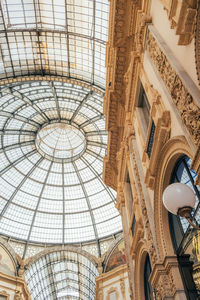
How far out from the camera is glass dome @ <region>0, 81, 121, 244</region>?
27906 mm

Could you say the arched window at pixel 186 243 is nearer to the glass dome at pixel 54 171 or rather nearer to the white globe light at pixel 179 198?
the white globe light at pixel 179 198

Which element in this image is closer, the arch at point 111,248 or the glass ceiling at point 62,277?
the arch at point 111,248

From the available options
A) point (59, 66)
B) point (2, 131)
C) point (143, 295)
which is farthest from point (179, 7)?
point (2, 131)

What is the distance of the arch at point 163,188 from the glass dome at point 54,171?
1864cm

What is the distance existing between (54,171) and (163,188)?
26649 mm

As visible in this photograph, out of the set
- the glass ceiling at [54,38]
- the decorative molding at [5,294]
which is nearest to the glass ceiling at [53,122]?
the glass ceiling at [54,38]

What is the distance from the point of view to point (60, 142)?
33.8m

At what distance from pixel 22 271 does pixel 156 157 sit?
75.2 feet

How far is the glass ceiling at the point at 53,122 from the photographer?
18.6m

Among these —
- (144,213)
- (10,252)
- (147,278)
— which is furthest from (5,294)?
(144,213)

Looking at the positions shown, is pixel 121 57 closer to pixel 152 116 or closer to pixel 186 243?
pixel 152 116

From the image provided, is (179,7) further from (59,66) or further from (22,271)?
(22,271)

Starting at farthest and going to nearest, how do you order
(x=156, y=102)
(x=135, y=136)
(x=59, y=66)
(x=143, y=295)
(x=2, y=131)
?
(x=2, y=131)
(x=59, y=66)
(x=135, y=136)
(x=143, y=295)
(x=156, y=102)

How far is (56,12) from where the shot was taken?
716 inches
